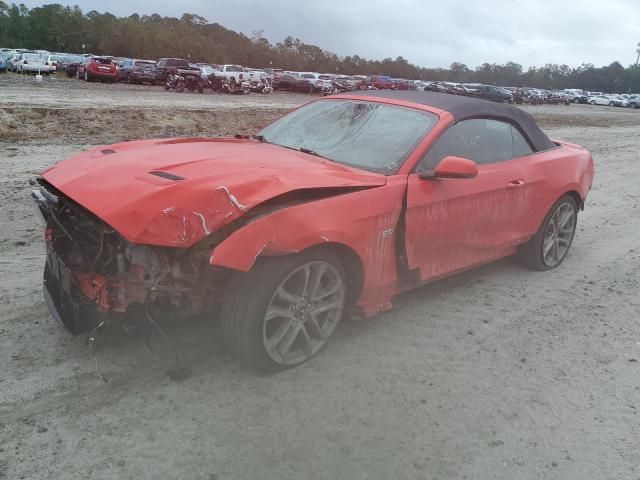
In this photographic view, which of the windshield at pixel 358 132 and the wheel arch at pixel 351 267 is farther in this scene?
the windshield at pixel 358 132

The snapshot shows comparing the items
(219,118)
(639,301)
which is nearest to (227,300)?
(639,301)

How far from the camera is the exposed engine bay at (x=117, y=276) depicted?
2.92 meters

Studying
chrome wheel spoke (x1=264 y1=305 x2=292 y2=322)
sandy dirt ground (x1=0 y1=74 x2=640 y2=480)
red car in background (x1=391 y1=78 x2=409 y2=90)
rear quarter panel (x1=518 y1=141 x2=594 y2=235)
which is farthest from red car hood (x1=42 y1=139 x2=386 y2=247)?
red car in background (x1=391 y1=78 x2=409 y2=90)

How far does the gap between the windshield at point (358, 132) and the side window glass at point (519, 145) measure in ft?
3.56

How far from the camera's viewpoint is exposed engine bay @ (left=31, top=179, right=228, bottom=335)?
2.92 m

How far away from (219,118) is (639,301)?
1314 cm

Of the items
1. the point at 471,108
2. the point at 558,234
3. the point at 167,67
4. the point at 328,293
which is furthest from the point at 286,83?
the point at 328,293

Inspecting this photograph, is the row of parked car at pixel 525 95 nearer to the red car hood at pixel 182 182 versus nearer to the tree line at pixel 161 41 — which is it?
the red car hood at pixel 182 182

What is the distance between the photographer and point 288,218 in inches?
118

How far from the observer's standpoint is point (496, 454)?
272 centimetres

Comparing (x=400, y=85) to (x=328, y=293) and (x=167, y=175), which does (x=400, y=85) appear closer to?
(x=328, y=293)

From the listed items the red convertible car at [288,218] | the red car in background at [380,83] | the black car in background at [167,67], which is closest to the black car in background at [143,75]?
the black car in background at [167,67]

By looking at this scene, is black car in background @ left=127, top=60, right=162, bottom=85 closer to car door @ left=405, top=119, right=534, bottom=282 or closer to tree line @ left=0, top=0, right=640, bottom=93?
car door @ left=405, top=119, right=534, bottom=282

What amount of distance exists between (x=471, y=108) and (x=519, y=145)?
74 cm
